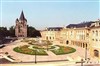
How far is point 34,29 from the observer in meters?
111

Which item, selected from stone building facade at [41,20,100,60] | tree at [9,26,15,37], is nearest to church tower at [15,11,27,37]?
tree at [9,26,15,37]

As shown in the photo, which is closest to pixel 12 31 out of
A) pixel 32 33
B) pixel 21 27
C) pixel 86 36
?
pixel 21 27

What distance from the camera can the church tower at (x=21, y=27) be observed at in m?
102

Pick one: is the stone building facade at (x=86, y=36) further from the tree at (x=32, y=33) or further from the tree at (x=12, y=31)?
the tree at (x=12, y=31)

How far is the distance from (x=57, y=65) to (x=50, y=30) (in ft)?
210

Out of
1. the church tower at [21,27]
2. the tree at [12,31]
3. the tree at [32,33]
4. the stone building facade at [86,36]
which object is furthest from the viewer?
the tree at [32,33]

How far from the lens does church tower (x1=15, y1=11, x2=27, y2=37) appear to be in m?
102

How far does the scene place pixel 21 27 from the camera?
103938mm

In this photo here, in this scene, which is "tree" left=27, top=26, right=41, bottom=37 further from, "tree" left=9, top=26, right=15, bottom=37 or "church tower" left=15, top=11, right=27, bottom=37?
"tree" left=9, top=26, right=15, bottom=37

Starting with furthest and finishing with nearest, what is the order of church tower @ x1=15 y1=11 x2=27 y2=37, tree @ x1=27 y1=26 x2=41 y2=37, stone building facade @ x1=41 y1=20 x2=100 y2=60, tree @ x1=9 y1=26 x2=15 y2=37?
tree @ x1=27 y1=26 x2=41 y2=37 < church tower @ x1=15 y1=11 x2=27 y2=37 < tree @ x1=9 y1=26 x2=15 y2=37 < stone building facade @ x1=41 y1=20 x2=100 y2=60

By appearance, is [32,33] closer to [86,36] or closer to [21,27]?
[21,27]

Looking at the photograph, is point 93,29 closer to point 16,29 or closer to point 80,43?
point 80,43

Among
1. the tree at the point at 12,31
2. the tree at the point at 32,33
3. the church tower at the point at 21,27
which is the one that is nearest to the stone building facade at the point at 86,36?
the tree at the point at 32,33

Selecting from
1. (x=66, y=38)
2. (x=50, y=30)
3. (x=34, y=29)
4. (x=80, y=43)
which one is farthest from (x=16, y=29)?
(x=80, y=43)
